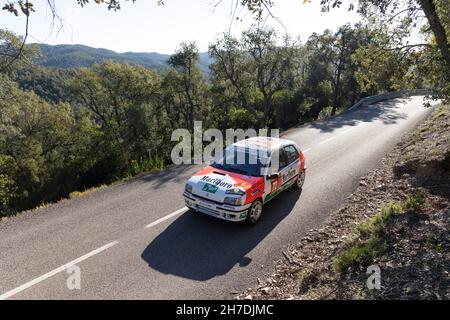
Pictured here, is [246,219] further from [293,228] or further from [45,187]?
[45,187]

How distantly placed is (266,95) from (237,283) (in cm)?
2318

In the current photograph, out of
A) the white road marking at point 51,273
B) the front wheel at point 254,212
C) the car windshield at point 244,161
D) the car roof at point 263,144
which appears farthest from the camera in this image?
the car roof at point 263,144

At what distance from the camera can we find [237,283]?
5367 millimetres

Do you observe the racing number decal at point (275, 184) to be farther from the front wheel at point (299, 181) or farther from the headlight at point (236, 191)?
the front wheel at point (299, 181)

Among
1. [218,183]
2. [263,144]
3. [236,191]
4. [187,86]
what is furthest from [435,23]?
[187,86]

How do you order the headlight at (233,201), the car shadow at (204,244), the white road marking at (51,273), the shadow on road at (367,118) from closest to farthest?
the white road marking at (51,273) → the car shadow at (204,244) → the headlight at (233,201) → the shadow on road at (367,118)

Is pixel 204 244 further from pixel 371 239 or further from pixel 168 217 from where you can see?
pixel 371 239

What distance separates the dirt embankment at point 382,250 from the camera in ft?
14.9

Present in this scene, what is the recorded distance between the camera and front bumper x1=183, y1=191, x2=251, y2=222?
22.6 ft

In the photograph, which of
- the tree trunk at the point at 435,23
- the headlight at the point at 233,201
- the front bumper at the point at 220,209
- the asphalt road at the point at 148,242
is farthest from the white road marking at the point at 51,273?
the tree trunk at the point at 435,23

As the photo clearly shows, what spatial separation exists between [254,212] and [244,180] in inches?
33.9

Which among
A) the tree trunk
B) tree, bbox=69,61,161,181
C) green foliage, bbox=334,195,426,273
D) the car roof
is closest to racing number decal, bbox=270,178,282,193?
the car roof

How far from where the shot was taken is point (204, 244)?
6.54 metres
